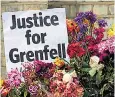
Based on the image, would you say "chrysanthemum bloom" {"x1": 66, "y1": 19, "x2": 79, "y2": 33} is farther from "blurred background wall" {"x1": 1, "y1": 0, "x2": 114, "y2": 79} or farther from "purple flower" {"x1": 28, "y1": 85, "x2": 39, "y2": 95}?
"blurred background wall" {"x1": 1, "y1": 0, "x2": 114, "y2": 79}

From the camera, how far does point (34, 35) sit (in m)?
2.77

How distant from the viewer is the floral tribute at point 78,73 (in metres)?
2.11

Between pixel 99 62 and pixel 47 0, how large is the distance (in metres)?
2.49

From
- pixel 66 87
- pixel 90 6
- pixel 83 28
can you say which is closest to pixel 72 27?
pixel 83 28

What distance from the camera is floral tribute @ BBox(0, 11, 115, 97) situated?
211 cm

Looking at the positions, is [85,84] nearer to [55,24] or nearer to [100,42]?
[100,42]

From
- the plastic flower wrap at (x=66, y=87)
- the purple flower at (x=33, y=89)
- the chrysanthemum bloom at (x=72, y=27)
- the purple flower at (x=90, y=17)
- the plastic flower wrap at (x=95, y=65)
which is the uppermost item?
the purple flower at (x=90, y=17)

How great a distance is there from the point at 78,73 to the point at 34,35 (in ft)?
2.16

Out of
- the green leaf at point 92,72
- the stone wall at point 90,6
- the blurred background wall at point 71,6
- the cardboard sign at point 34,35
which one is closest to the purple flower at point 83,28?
the cardboard sign at point 34,35

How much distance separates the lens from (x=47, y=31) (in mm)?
2799

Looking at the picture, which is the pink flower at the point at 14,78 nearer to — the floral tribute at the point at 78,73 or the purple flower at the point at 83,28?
the floral tribute at the point at 78,73

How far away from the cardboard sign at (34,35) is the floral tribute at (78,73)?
0.27m

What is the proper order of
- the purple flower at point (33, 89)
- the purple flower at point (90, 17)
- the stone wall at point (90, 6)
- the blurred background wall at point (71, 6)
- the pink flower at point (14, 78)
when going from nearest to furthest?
the purple flower at point (33, 89)
the pink flower at point (14, 78)
the purple flower at point (90, 17)
the blurred background wall at point (71, 6)
the stone wall at point (90, 6)

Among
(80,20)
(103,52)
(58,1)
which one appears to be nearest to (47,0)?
(58,1)
